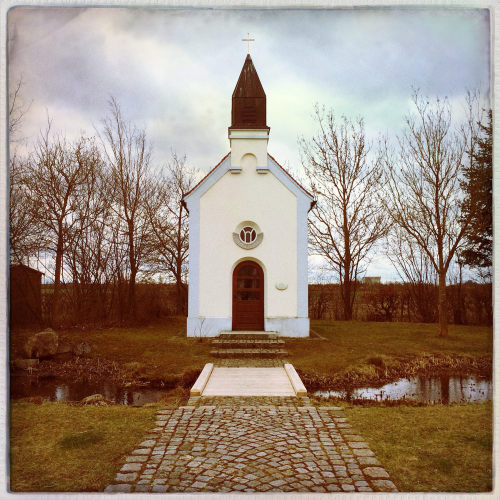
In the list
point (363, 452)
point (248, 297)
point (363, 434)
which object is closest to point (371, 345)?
point (248, 297)

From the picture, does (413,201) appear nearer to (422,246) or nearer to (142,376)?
(422,246)

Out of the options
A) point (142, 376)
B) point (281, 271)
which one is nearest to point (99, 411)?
point (142, 376)

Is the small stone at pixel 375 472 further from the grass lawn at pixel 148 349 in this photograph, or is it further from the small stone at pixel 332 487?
the grass lawn at pixel 148 349

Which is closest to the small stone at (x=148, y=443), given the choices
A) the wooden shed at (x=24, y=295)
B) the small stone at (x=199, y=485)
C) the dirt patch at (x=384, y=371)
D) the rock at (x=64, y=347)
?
the small stone at (x=199, y=485)

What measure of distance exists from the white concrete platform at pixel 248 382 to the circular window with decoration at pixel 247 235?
13.0 feet

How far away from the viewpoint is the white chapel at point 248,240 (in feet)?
35.0

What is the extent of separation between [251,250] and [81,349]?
470 centimetres

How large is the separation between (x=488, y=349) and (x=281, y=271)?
23.1 ft

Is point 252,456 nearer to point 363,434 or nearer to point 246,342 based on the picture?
point 363,434

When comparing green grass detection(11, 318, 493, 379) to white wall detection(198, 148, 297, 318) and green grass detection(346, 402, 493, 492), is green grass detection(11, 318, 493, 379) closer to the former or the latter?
white wall detection(198, 148, 297, 318)

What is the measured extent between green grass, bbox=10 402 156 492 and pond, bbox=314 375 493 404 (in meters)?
3.17

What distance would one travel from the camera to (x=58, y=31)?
419 cm

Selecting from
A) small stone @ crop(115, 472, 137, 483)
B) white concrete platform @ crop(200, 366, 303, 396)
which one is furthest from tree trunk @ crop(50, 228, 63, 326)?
small stone @ crop(115, 472, 137, 483)

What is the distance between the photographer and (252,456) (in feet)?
12.1
